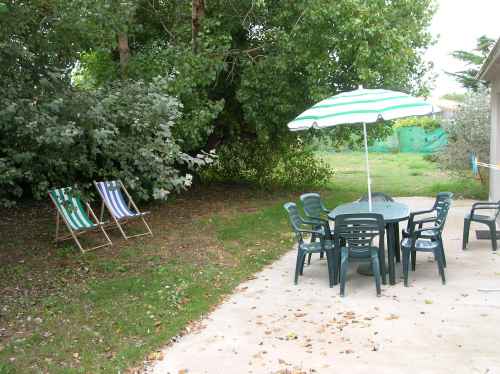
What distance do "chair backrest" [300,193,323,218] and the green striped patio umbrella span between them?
1.25m

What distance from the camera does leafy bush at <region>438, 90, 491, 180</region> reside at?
13.0m

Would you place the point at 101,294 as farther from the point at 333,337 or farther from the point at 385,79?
the point at 385,79

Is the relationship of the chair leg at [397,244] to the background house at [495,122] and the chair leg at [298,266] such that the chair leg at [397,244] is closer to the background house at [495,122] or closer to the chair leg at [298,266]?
the chair leg at [298,266]

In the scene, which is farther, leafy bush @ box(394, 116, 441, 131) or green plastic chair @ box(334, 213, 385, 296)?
leafy bush @ box(394, 116, 441, 131)

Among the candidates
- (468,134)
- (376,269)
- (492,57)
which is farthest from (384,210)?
(468,134)

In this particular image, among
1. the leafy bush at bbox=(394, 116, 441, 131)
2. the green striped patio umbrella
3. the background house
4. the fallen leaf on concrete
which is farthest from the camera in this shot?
the leafy bush at bbox=(394, 116, 441, 131)

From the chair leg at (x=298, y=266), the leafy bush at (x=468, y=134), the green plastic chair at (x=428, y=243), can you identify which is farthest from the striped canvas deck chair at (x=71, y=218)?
the leafy bush at (x=468, y=134)

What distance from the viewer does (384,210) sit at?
6.66 metres

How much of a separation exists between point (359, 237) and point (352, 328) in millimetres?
1261

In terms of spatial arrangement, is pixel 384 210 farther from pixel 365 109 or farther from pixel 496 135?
pixel 496 135

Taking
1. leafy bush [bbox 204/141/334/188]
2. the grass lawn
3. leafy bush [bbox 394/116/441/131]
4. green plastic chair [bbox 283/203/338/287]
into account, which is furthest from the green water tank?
green plastic chair [bbox 283/203/338/287]

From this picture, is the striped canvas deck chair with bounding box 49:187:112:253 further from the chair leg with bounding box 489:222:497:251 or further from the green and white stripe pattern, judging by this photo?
the chair leg with bounding box 489:222:497:251

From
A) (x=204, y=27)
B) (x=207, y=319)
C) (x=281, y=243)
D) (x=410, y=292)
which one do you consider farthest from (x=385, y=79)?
(x=207, y=319)

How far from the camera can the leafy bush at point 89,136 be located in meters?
4.55
